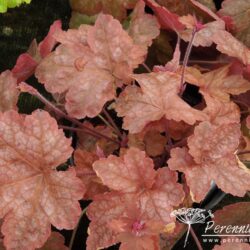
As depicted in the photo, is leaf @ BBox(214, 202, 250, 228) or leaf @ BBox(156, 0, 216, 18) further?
leaf @ BBox(156, 0, 216, 18)

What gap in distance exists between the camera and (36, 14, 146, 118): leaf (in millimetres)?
889

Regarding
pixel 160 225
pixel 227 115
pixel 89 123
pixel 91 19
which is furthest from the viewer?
pixel 91 19

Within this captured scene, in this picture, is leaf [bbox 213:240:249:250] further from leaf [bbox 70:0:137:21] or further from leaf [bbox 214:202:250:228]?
leaf [bbox 70:0:137:21]

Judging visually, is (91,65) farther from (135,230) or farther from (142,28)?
(135,230)

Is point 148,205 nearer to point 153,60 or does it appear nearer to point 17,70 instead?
point 17,70

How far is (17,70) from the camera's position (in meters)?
0.97

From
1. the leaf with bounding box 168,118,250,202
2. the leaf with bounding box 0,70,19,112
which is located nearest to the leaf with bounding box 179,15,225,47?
the leaf with bounding box 168,118,250,202

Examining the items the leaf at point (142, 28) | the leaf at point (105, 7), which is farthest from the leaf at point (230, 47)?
the leaf at point (105, 7)

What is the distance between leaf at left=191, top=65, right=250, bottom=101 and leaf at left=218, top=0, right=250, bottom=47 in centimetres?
16

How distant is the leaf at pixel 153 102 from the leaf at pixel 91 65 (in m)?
0.04

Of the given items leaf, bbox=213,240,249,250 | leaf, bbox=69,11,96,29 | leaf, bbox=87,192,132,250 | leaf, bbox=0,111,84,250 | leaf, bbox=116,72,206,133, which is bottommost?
leaf, bbox=213,240,249,250

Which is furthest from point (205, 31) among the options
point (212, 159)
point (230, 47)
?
point (212, 159)

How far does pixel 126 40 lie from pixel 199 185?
1.05 ft

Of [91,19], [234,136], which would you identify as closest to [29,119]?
[234,136]
